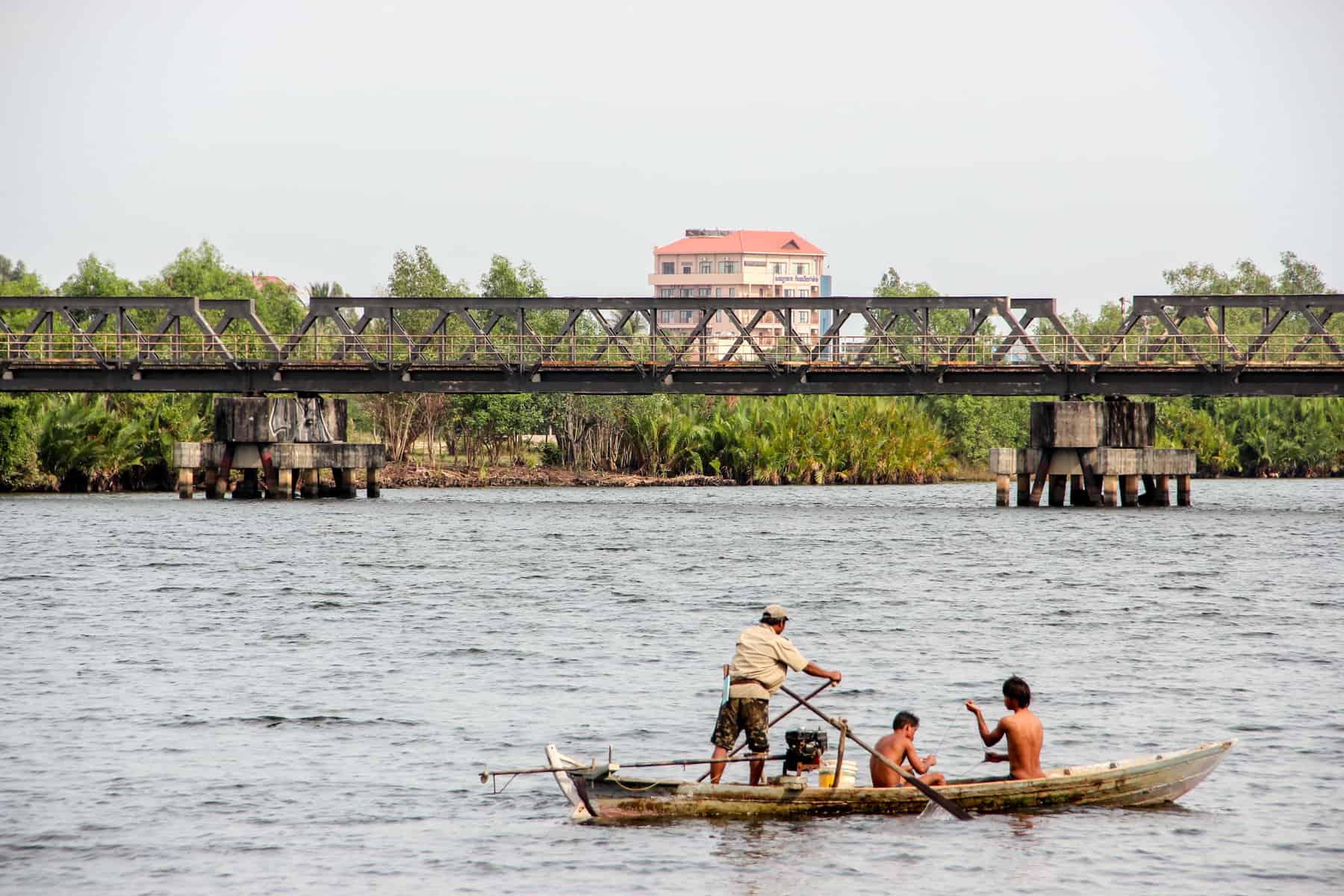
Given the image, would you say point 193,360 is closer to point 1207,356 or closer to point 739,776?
point 1207,356

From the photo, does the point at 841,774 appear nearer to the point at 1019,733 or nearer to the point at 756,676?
the point at 756,676

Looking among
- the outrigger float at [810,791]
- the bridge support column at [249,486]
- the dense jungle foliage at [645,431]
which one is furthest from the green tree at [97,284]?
the outrigger float at [810,791]

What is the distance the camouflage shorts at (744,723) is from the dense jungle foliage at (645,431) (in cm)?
6478

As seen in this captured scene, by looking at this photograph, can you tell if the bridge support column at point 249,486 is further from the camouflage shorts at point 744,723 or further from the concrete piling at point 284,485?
the camouflage shorts at point 744,723

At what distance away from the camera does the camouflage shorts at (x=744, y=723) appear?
18.6 meters

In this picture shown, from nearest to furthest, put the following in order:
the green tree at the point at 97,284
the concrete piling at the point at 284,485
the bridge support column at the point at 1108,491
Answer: the bridge support column at the point at 1108,491 < the concrete piling at the point at 284,485 < the green tree at the point at 97,284

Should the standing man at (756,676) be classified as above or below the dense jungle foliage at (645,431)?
below

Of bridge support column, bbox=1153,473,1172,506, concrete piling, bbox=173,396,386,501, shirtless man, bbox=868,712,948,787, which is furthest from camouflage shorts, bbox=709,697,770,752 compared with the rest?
bridge support column, bbox=1153,473,1172,506

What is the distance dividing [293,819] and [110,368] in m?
57.6

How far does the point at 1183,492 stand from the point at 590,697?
5349 cm

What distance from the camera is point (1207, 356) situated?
7062 cm

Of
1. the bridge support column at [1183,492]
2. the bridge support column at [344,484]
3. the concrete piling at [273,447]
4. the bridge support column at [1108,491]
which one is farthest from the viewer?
the bridge support column at [344,484]

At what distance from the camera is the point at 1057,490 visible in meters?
71.4

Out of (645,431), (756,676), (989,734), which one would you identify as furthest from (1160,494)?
(756,676)
